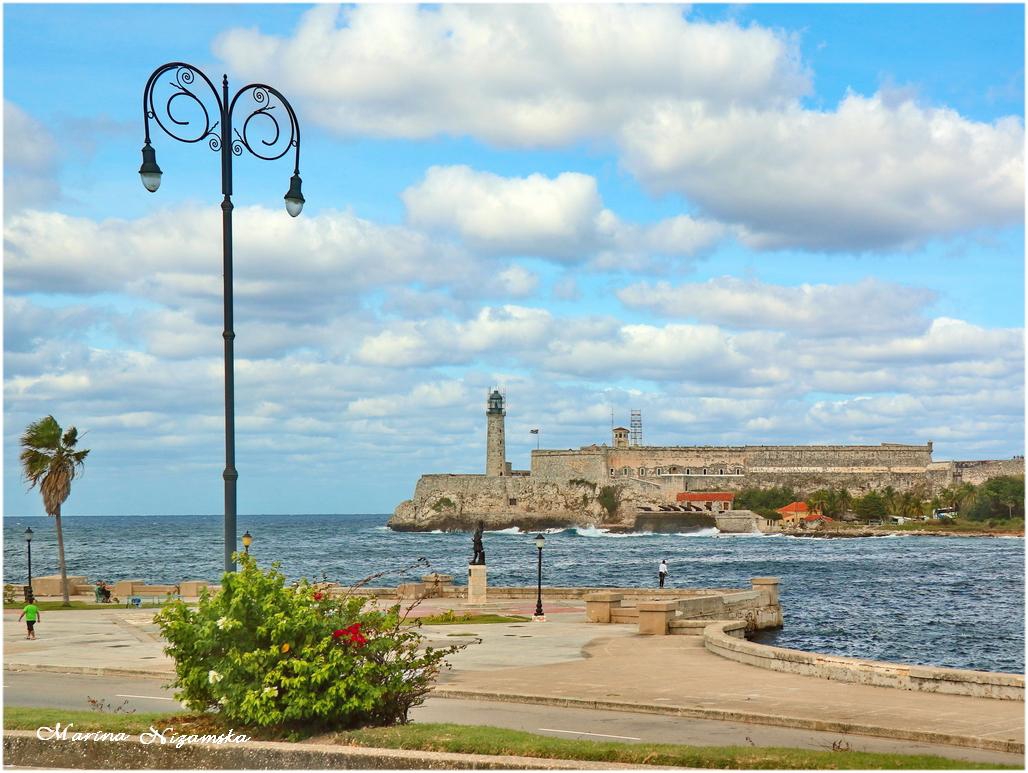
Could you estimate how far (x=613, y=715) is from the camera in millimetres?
15508

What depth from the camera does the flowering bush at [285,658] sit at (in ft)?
36.0

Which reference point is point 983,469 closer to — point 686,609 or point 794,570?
point 794,570

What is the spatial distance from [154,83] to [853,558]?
86.0m

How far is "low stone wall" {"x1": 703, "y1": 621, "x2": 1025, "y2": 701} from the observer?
15844 millimetres

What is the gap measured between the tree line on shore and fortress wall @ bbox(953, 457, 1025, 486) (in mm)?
1528

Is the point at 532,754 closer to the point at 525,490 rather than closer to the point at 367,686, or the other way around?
the point at 367,686

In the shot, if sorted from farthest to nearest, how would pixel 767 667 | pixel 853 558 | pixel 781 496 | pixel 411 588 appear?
pixel 781 496 < pixel 853 558 < pixel 411 588 < pixel 767 667

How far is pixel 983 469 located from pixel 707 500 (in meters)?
38.3

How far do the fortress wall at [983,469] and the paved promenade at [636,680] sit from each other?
142016 millimetres

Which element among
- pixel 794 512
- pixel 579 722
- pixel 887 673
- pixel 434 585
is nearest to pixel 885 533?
pixel 794 512

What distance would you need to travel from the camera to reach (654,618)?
26.5m

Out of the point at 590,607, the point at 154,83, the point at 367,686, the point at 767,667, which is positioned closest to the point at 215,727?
the point at 367,686

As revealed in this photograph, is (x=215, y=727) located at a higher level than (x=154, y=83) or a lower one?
lower

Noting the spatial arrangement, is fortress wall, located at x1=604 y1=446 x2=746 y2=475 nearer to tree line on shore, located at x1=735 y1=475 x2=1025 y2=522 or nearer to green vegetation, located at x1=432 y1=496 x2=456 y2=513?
tree line on shore, located at x1=735 y1=475 x2=1025 y2=522
